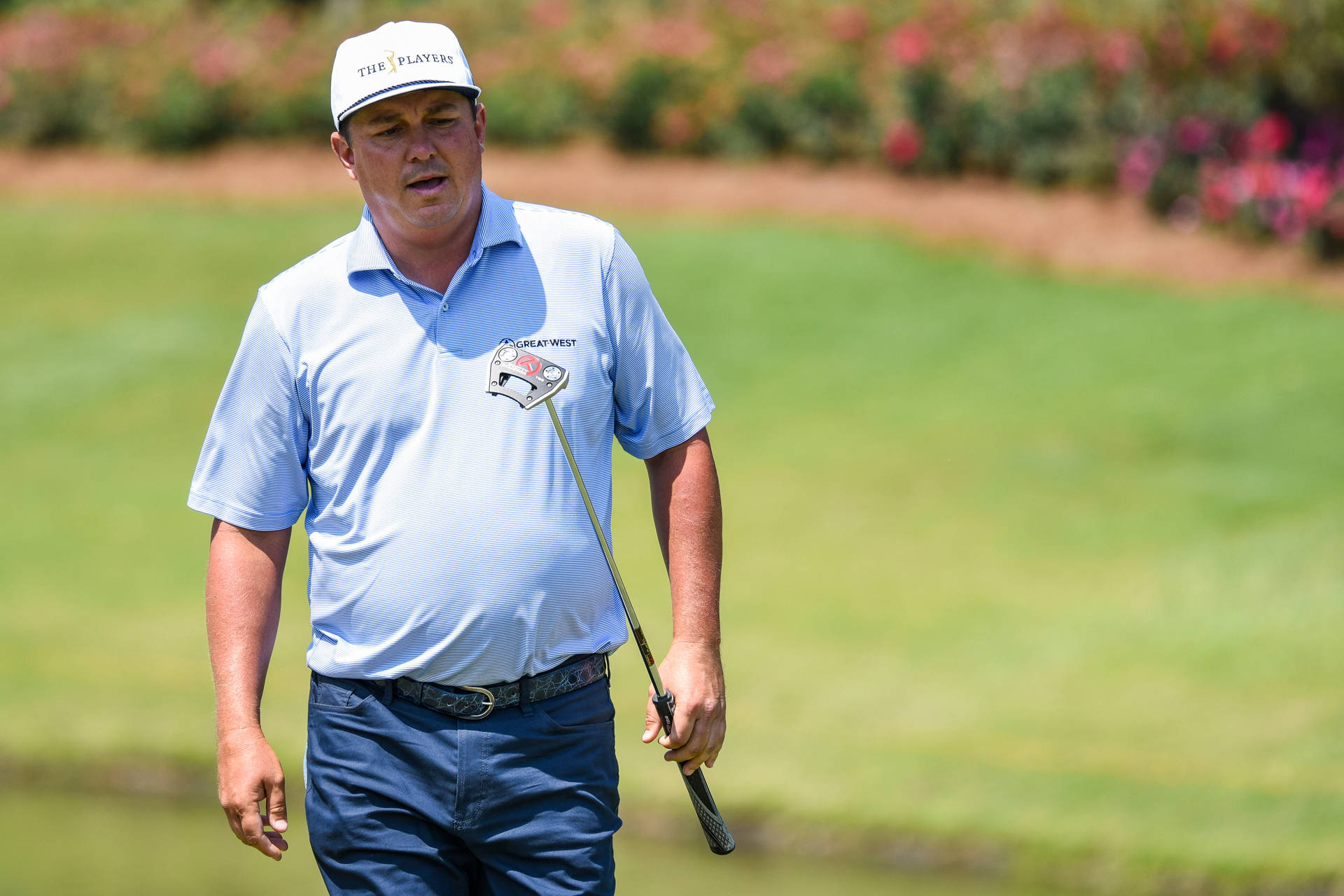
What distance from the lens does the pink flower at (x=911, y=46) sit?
14.6m

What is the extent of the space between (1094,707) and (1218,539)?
6.52ft

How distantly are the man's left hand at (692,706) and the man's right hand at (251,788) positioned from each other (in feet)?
2.14

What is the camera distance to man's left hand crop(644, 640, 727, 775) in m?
3.09

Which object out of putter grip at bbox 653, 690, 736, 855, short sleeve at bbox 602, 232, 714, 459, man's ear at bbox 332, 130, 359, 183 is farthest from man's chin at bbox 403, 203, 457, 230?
putter grip at bbox 653, 690, 736, 855

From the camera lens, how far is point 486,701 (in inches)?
124

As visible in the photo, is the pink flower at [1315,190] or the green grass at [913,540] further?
the pink flower at [1315,190]

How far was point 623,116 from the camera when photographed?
1620 centimetres

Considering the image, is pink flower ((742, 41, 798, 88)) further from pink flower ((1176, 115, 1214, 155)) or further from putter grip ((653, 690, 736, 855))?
putter grip ((653, 690, 736, 855))

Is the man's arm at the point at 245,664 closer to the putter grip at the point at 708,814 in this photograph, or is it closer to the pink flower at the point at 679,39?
the putter grip at the point at 708,814

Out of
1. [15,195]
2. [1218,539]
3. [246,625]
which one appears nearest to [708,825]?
[246,625]

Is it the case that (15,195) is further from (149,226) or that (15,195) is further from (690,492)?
(690,492)

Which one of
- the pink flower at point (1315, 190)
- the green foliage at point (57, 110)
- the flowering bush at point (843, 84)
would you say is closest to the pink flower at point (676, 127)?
the flowering bush at point (843, 84)

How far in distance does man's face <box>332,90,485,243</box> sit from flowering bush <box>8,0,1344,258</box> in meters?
10.4

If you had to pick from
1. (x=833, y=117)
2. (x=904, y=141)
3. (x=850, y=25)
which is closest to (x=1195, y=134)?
(x=904, y=141)
